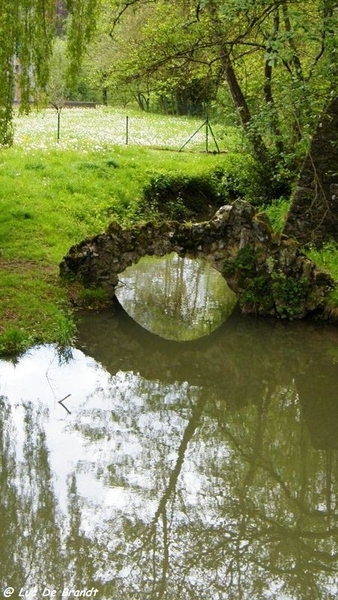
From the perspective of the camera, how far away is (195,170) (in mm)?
23172

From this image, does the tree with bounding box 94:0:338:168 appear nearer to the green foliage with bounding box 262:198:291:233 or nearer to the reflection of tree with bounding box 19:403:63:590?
the green foliage with bounding box 262:198:291:233

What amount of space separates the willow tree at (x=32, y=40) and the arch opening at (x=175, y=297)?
171 inches

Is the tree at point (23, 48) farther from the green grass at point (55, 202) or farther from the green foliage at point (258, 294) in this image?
the green foliage at point (258, 294)

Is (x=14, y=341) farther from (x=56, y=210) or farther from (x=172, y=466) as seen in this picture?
(x=56, y=210)

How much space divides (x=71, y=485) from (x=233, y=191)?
15.9 m

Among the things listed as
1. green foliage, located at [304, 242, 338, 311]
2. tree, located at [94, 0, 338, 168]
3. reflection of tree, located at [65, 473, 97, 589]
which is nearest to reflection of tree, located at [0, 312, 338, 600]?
reflection of tree, located at [65, 473, 97, 589]

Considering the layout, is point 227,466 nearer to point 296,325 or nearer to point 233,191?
point 296,325

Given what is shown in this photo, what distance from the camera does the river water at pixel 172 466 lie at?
6.96m

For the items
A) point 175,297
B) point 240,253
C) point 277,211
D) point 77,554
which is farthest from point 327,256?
point 77,554

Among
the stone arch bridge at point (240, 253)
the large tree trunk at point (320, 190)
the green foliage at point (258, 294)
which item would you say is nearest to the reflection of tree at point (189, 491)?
the stone arch bridge at point (240, 253)

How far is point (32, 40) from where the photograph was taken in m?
12.9

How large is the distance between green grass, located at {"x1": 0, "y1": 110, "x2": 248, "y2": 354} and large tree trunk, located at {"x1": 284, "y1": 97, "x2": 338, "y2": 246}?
4842 mm

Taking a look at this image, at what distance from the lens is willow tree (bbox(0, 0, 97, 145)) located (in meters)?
12.6

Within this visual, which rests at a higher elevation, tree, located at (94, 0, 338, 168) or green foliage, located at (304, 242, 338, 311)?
tree, located at (94, 0, 338, 168)
